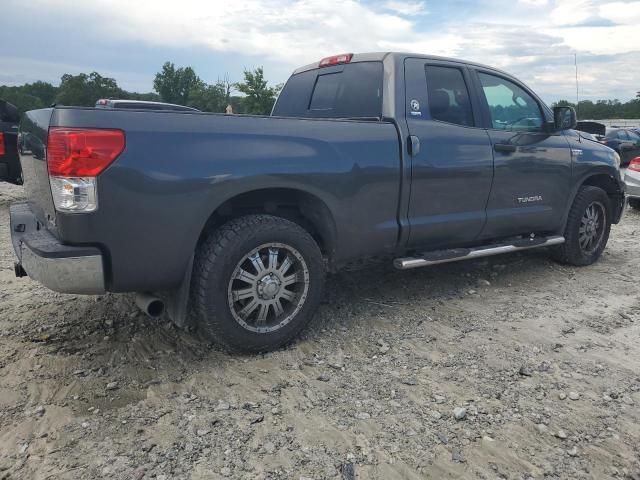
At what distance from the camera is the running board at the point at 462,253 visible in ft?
13.0

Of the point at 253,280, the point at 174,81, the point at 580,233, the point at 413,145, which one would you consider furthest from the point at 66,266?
the point at 174,81

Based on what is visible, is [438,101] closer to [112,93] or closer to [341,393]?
[341,393]

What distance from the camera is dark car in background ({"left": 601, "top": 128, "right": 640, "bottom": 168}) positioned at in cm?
1639

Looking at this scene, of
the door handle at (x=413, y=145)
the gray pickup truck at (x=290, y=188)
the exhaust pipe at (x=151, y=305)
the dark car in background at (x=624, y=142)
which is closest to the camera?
the gray pickup truck at (x=290, y=188)

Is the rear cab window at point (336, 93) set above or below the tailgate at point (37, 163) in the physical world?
above

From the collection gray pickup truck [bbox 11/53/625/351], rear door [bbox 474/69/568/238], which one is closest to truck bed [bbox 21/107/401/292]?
gray pickup truck [bbox 11/53/625/351]

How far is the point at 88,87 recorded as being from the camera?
4572cm

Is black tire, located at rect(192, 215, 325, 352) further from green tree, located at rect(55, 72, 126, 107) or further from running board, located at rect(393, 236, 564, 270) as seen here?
green tree, located at rect(55, 72, 126, 107)

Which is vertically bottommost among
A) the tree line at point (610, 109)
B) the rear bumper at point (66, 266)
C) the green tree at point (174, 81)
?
the rear bumper at point (66, 266)

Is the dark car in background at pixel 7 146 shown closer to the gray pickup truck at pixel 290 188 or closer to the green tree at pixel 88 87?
the gray pickup truck at pixel 290 188

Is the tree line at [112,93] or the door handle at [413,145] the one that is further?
the tree line at [112,93]

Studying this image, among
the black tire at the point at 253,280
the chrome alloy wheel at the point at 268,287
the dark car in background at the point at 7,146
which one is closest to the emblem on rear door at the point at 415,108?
the black tire at the point at 253,280

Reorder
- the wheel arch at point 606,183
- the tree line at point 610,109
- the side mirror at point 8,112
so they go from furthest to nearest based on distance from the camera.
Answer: the tree line at point 610,109 → the side mirror at point 8,112 → the wheel arch at point 606,183

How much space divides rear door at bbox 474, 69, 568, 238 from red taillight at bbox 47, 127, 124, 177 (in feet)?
9.99
